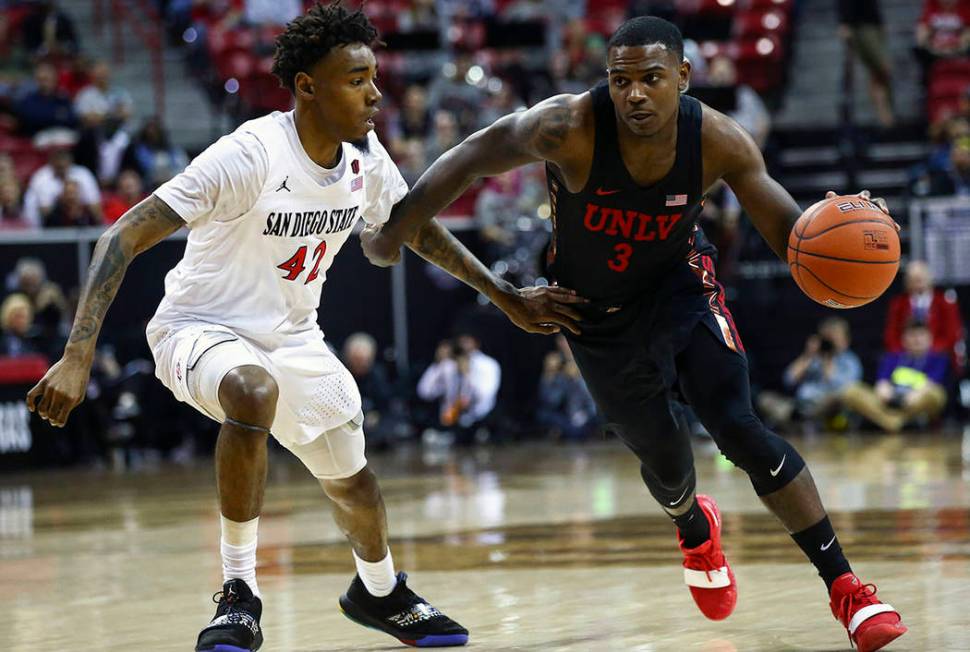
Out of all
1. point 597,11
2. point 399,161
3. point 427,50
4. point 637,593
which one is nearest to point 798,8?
point 597,11

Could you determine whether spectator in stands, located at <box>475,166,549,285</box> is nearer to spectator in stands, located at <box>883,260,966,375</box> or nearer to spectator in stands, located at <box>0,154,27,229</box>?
spectator in stands, located at <box>883,260,966,375</box>

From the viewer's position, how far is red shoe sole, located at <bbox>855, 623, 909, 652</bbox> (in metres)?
4.68

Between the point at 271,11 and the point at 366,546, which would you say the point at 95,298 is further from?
the point at 271,11

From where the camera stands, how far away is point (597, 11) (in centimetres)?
1892

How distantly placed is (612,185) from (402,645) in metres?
1.79

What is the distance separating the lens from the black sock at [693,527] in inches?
225

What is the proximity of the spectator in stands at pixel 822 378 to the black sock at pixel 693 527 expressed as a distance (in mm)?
9500

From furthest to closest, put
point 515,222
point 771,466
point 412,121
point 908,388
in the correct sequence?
point 412,121, point 515,222, point 908,388, point 771,466

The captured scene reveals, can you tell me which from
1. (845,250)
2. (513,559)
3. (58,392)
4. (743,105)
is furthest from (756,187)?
(743,105)

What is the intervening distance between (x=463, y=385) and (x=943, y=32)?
7173 mm

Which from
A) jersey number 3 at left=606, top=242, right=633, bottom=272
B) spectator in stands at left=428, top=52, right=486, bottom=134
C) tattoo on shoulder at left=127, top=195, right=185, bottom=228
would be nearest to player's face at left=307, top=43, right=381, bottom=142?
tattoo on shoulder at left=127, top=195, right=185, bottom=228

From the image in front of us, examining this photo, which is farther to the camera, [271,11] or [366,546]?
[271,11]

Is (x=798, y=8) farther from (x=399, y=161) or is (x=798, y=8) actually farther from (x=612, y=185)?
(x=612, y=185)

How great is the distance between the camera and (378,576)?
552 cm
